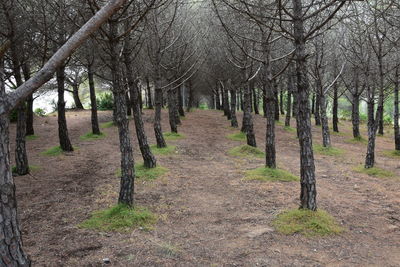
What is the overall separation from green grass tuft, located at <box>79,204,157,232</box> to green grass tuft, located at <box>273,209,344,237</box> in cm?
251

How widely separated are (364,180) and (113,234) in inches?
319

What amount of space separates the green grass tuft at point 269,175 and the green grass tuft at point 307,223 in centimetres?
308

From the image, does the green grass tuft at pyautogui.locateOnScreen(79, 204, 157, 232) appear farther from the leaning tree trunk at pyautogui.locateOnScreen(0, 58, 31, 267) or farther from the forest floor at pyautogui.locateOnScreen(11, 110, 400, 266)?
the leaning tree trunk at pyautogui.locateOnScreen(0, 58, 31, 267)

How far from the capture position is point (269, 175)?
9.90m

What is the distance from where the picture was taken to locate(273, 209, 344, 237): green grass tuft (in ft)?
19.2

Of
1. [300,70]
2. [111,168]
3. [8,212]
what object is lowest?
[111,168]

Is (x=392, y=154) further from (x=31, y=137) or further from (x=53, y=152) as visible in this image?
(x=31, y=137)

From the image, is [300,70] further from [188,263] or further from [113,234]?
[113,234]

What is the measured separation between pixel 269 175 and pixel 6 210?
781cm

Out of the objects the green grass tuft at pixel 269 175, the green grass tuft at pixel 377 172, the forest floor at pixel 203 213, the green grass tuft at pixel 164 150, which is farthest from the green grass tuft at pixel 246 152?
the green grass tuft at pixel 377 172

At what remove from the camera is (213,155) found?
13.5m

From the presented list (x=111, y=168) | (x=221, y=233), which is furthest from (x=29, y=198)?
(x=221, y=233)

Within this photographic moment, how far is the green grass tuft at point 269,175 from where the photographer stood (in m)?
9.62

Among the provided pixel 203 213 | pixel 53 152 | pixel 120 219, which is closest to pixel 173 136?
pixel 53 152
